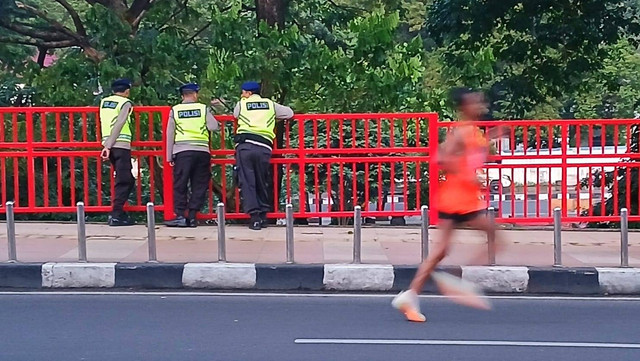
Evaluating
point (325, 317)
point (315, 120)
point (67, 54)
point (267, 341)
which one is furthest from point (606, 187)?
point (67, 54)

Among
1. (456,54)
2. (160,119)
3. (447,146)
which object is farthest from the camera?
(456,54)

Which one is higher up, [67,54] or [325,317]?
[67,54]

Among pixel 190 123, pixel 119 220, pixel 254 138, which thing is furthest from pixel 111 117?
pixel 254 138

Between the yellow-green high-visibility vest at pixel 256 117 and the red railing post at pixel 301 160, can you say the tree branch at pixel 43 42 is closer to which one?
the yellow-green high-visibility vest at pixel 256 117

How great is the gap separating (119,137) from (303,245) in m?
2.66

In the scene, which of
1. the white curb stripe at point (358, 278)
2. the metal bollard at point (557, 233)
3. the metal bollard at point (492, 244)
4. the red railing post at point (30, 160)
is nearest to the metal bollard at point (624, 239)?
the metal bollard at point (557, 233)

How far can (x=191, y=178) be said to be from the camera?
1202 cm

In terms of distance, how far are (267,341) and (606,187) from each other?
7.54 meters

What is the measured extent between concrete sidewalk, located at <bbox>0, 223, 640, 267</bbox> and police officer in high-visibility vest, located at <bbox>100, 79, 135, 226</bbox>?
1.89 ft

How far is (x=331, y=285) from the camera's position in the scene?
945cm

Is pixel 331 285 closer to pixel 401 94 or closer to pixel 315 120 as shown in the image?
pixel 315 120

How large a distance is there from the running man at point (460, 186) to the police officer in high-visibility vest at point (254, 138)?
4.28 meters

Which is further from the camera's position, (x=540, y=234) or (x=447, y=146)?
(x=540, y=234)

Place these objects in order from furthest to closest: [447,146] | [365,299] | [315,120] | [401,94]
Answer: [401,94], [315,120], [365,299], [447,146]
